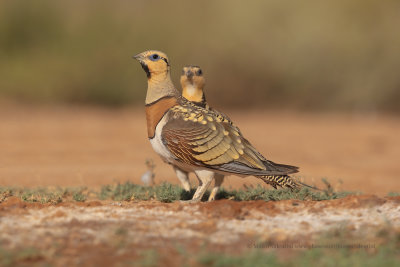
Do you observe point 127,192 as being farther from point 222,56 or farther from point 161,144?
point 222,56

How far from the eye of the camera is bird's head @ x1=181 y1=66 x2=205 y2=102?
26.0 feet

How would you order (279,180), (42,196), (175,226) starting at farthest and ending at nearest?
(42,196) → (279,180) → (175,226)

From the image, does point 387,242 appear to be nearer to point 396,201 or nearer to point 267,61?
point 396,201

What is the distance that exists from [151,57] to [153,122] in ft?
2.62

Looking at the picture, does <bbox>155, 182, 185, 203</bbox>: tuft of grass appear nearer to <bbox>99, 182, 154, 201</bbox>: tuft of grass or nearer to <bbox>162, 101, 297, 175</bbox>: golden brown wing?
<bbox>99, 182, 154, 201</bbox>: tuft of grass

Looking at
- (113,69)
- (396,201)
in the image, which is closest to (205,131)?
(396,201)

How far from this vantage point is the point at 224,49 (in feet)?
83.5

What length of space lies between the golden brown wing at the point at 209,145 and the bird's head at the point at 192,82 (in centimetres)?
126

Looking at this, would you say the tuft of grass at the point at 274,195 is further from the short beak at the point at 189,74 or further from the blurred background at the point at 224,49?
the blurred background at the point at 224,49

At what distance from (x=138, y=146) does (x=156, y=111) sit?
10.3 meters

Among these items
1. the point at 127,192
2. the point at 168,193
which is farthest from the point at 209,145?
the point at 127,192

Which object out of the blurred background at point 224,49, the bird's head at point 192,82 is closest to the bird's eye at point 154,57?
the bird's head at point 192,82

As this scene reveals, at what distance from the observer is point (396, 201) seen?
636cm

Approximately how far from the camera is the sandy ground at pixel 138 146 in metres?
11.5
